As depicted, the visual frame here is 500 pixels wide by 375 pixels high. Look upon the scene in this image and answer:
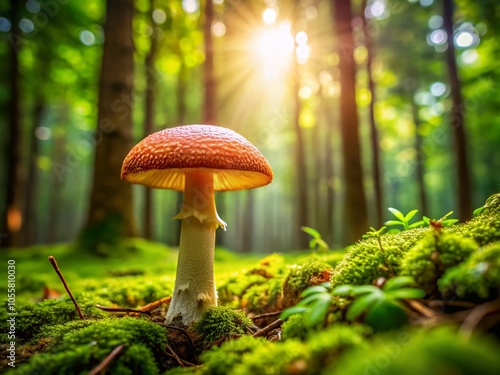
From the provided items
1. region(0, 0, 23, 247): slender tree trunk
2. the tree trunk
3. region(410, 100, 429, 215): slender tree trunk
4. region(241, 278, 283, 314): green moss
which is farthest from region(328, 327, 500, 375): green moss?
region(410, 100, 429, 215): slender tree trunk

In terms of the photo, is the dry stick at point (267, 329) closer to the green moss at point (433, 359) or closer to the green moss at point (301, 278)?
the green moss at point (301, 278)

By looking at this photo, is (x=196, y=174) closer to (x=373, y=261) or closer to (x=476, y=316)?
(x=373, y=261)

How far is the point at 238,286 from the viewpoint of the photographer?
3.33 m

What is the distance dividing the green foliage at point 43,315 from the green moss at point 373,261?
6.43 feet

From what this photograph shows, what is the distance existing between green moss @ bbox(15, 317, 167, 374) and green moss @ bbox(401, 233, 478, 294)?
1393 mm

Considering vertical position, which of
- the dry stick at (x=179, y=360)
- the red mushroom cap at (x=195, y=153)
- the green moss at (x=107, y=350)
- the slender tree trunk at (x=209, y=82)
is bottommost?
the dry stick at (x=179, y=360)

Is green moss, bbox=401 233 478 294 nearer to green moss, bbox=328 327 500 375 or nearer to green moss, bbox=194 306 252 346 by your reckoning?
green moss, bbox=328 327 500 375

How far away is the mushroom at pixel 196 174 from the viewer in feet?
6.95

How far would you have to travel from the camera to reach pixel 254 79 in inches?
648

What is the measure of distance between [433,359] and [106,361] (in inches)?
53.6

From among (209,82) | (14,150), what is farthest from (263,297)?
(14,150)

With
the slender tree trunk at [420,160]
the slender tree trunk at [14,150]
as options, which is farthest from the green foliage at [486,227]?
the slender tree trunk at [420,160]

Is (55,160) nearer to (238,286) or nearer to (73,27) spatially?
(73,27)

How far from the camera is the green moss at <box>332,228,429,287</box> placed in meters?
1.72
